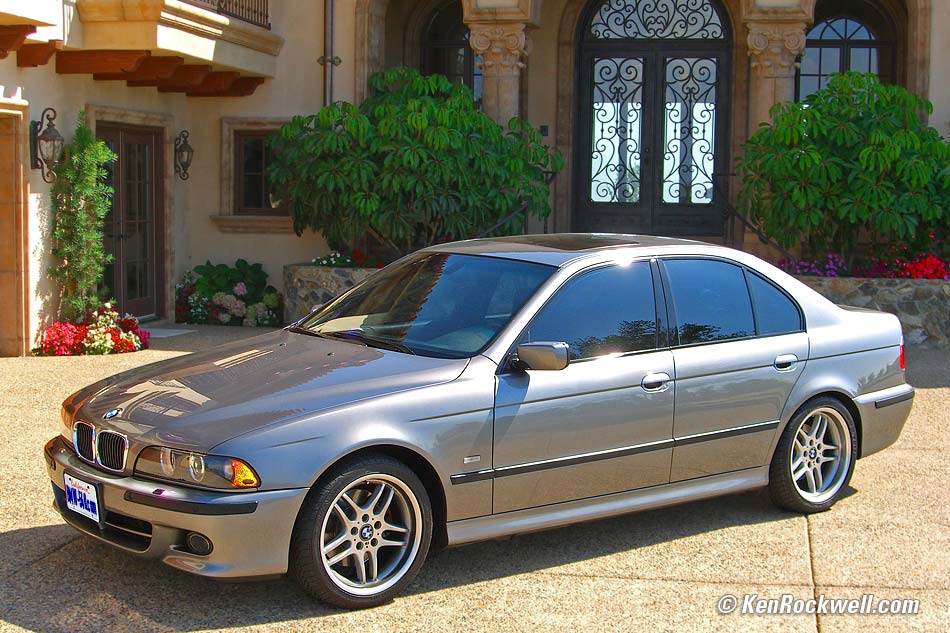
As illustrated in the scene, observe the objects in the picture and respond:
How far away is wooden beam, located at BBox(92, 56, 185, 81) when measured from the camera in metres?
12.9

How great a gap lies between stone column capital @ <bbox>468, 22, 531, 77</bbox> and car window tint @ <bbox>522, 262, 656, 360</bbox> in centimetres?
908

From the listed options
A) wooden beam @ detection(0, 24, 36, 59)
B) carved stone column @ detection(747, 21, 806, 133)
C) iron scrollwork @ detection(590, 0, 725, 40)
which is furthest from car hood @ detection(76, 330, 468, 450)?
iron scrollwork @ detection(590, 0, 725, 40)

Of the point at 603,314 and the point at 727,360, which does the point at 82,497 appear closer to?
the point at 603,314

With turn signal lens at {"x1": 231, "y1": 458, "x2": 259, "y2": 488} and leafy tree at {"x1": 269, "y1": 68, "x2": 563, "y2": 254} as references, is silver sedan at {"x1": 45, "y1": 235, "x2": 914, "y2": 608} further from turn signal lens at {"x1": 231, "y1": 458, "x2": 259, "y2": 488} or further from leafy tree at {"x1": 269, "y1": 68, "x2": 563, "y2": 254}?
leafy tree at {"x1": 269, "y1": 68, "x2": 563, "y2": 254}

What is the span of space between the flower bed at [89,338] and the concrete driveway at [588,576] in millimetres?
5063

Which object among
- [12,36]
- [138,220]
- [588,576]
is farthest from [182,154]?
[588,576]

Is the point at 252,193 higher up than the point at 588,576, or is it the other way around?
the point at 252,193

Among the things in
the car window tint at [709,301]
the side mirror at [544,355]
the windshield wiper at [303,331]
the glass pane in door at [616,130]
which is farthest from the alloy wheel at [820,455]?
the glass pane in door at [616,130]

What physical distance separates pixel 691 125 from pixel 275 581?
39.9 feet

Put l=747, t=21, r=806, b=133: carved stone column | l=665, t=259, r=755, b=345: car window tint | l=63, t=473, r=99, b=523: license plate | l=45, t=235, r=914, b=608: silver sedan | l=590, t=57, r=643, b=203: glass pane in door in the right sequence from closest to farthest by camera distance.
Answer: l=45, t=235, r=914, b=608: silver sedan, l=63, t=473, r=99, b=523: license plate, l=665, t=259, r=755, b=345: car window tint, l=747, t=21, r=806, b=133: carved stone column, l=590, t=57, r=643, b=203: glass pane in door

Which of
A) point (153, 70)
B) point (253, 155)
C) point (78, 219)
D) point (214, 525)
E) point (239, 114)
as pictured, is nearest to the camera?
point (214, 525)

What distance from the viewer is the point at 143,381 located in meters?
5.46

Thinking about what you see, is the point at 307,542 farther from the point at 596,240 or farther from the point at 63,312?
the point at 63,312

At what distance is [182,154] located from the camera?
15.1 metres
